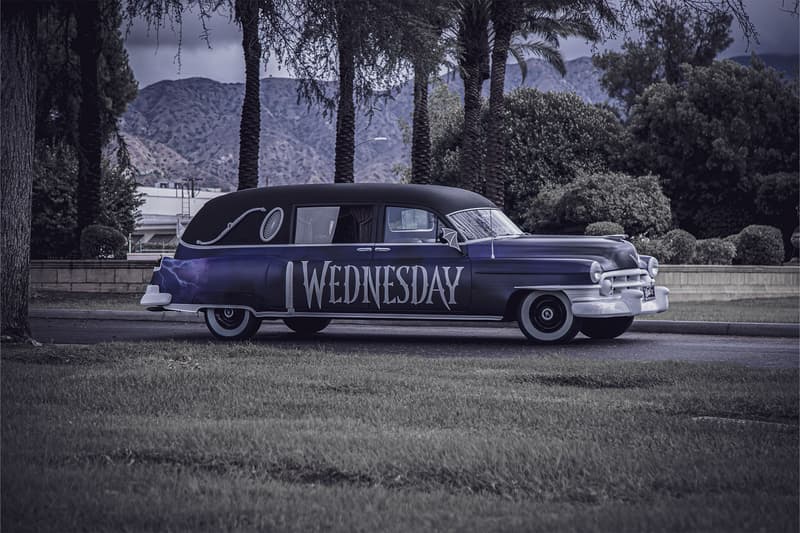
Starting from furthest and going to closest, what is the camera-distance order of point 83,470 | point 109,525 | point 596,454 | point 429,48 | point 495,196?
1. point 495,196
2. point 429,48
3. point 596,454
4. point 83,470
5. point 109,525

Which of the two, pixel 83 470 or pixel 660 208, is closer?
pixel 83 470

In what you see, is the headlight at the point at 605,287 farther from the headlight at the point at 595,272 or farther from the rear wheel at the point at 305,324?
the rear wheel at the point at 305,324

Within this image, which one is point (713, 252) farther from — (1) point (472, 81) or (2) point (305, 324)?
(2) point (305, 324)

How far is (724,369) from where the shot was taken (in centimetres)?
953

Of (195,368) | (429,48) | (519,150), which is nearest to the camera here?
(195,368)

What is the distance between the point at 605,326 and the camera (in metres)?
14.1

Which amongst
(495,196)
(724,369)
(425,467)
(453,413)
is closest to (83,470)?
(425,467)

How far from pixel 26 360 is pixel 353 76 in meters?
5.31

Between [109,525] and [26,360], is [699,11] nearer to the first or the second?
[26,360]

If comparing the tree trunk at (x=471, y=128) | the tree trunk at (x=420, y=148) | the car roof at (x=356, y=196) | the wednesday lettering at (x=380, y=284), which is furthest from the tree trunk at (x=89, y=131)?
the wednesday lettering at (x=380, y=284)

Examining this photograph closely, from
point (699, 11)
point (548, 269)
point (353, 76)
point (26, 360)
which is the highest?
point (699, 11)

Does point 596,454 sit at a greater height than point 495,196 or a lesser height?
lesser

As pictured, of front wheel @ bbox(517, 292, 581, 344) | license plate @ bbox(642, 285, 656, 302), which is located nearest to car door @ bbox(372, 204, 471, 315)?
front wheel @ bbox(517, 292, 581, 344)

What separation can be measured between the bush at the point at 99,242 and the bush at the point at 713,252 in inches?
600
